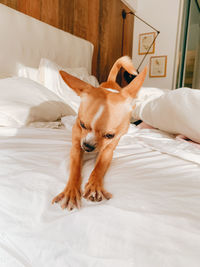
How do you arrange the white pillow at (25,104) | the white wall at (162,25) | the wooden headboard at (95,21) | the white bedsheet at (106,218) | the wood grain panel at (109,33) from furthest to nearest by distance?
the white wall at (162,25)
the wood grain panel at (109,33)
the wooden headboard at (95,21)
the white pillow at (25,104)
the white bedsheet at (106,218)

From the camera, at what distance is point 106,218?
39 centimetres

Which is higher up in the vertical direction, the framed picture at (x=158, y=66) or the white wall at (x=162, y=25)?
the white wall at (x=162, y=25)

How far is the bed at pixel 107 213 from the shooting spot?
0.33 metres

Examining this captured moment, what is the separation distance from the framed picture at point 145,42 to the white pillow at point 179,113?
3.15 m

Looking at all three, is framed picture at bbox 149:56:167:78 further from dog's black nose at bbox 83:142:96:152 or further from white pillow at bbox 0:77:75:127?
dog's black nose at bbox 83:142:96:152

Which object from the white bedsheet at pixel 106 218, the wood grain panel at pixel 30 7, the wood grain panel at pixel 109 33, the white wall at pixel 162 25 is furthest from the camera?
the white wall at pixel 162 25

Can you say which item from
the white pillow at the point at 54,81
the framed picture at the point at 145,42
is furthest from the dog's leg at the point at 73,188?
the framed picture at the point at 145,42

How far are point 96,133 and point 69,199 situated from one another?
335 millimetres

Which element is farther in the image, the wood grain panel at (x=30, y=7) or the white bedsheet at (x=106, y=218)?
the wood grain panel at (x=30, y=7)

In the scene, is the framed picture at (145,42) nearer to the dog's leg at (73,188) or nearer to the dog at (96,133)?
the dog at (96,133)

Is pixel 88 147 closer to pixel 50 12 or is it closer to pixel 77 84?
pixel 77 84

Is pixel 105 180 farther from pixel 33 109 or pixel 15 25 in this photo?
pixel 15 25

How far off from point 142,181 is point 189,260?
0.80 feet

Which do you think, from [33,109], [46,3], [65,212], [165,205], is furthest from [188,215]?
[46,3]
